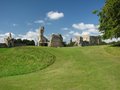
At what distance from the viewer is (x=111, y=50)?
37219 millimetres

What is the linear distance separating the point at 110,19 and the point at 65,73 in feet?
57.3

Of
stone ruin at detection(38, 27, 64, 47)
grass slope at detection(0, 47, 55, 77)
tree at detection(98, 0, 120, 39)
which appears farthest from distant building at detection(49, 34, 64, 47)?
tree at detection(98, 0, 120, 39)

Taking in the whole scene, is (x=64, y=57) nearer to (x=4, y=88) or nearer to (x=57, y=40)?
(x=4, y=88)

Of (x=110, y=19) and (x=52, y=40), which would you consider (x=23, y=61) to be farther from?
(x=52, y=40)

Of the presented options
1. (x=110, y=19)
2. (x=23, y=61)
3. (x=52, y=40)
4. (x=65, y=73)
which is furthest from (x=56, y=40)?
(x=65, y=73)

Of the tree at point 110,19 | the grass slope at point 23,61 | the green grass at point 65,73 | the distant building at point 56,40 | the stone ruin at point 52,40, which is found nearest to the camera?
the green grass at point 65,73

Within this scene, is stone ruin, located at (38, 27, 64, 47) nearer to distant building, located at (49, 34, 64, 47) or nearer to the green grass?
distant building, located at (49, 34, 64, 47)

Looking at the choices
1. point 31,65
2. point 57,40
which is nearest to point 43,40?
point 57,40

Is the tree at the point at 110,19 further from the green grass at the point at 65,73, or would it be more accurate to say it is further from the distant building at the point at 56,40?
the distant building at the point at 56,40

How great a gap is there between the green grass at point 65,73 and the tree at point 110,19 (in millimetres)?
2619

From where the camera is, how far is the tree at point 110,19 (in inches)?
1489

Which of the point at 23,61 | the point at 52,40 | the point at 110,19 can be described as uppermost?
the point at 110,19

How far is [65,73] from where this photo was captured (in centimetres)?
2430

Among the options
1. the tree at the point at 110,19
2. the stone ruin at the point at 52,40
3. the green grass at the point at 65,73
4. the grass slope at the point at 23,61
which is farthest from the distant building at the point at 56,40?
the green grass at the point at 65,73
